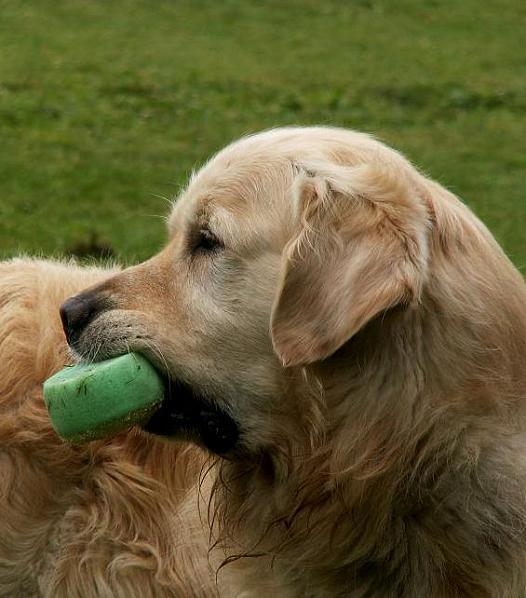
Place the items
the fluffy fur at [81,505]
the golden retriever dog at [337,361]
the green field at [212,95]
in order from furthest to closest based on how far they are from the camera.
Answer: the green field at [212,95] < the fluffy fur at [81,505] < the golden retriever dog at [337,361]

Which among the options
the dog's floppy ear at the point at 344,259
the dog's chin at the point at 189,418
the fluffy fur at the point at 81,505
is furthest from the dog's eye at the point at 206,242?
the fluffy fur at the point at 81,505

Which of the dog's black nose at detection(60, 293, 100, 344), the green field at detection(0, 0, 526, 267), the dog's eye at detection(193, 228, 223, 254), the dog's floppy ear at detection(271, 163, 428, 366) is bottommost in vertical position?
the green field at detection(0, 0, 526, 267)

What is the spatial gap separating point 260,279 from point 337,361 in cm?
35

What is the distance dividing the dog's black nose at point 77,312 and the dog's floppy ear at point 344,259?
67cm

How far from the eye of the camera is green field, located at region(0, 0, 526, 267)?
1091 cm

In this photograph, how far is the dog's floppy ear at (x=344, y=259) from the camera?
350 cm

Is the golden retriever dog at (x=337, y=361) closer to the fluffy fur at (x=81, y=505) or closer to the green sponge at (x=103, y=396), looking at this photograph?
the green sponge at (x=103, y=396)

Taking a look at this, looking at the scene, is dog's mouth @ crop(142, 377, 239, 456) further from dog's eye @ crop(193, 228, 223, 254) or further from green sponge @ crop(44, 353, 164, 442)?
dog's eye @ crop(193, 228, 223, 254)

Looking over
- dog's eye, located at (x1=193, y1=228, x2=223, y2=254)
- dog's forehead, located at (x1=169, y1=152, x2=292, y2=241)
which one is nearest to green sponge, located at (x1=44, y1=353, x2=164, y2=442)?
dog's eye, located at (x1=193, y1=228, x2=223, y2=254)

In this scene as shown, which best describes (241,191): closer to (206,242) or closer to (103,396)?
(206,242)

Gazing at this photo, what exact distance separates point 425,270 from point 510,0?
2148 centimetres

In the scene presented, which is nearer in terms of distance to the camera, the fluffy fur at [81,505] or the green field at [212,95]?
the fluffy fur at [81,505]

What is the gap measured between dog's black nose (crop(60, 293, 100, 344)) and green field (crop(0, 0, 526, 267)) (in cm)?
448

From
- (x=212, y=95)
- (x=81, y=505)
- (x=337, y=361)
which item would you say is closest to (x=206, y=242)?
(x=337, y=361)
